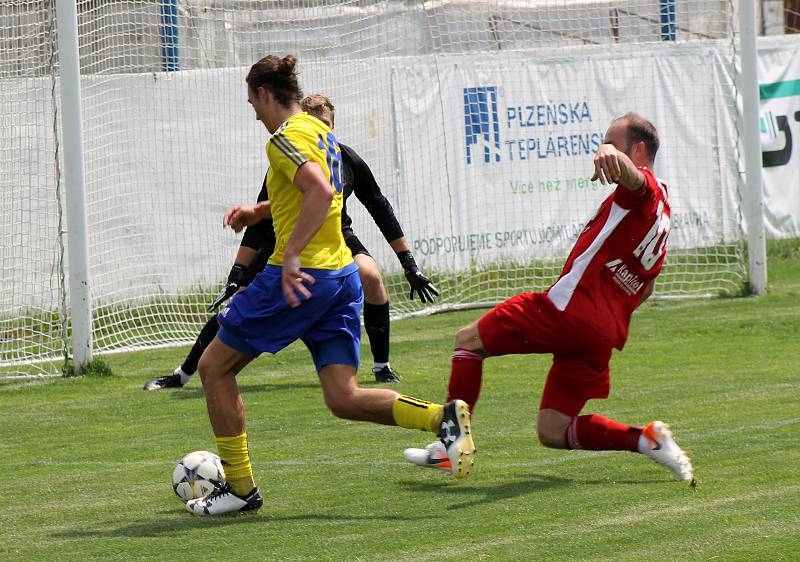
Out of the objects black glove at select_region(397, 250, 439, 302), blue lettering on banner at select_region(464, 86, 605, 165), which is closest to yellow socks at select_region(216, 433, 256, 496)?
black glove at select_region(397, 250, 439, 302)

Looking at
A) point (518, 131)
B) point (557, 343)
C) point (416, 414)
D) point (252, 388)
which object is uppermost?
point (518, 131)

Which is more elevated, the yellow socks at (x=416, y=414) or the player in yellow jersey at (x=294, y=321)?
the player in yellow jersey at (x=294, y=321)

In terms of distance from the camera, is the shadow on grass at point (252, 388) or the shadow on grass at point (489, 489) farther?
the shadow on grass at point (252, 388)

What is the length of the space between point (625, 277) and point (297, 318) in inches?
62.7

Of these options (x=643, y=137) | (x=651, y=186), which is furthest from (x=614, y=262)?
(x=643, y=137)

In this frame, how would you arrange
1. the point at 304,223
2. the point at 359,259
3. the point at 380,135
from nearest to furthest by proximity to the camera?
the point at 304,223, the point at 359,259, the point at 380,135

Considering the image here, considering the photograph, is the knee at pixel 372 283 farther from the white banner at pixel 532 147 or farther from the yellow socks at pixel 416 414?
the white banner at pixel 532 147

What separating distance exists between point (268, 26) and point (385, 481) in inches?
326

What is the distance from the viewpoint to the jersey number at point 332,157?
5844 mm

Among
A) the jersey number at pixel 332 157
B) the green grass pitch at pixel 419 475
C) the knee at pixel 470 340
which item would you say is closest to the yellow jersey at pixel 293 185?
the jersey number at pixel 332 157

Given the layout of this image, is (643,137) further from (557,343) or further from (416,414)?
(416,414)

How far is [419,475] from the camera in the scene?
6.56 m

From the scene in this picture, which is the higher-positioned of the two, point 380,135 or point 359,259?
point 380,135

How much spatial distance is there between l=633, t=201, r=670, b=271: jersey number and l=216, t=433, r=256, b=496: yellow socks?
6.61 ft
